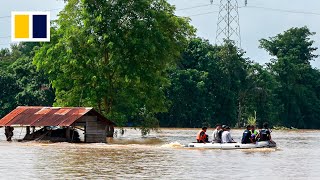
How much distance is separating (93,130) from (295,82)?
2833 inches

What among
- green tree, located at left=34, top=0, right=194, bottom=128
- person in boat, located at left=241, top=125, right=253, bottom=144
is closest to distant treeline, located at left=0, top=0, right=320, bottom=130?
green tree, located at left=34, top=0, right=194, bottom=128

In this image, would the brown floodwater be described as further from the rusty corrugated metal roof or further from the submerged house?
the submerged house

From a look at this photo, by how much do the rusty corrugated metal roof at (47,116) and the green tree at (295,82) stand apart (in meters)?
66.9

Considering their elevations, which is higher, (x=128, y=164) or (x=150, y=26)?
(x=150, y=26)

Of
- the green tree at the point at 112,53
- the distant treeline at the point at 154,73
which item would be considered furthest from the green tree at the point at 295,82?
the green tree at the point at 112,53

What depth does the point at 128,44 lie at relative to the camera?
191 ft

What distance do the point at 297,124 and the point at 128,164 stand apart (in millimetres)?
86698

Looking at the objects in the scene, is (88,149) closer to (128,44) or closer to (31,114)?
(31,114)

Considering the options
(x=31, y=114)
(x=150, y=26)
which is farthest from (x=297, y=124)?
(x=31, y=114)

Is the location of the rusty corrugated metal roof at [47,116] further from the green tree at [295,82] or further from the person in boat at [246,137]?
the green tree at [295,82]

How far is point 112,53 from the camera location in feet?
191

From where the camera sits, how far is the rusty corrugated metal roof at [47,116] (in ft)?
166

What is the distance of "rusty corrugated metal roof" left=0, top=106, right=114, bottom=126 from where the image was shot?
50.7 metres

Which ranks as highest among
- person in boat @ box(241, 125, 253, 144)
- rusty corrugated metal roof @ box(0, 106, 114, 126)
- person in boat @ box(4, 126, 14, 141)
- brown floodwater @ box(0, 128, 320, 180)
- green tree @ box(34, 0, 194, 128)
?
green tree @ box(34, 0, 194, 128)
